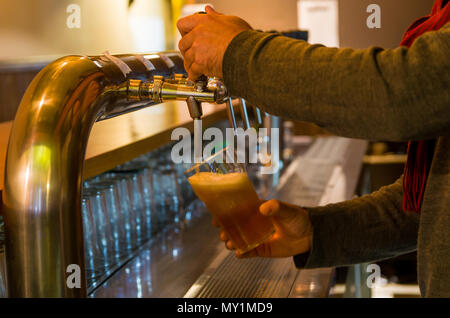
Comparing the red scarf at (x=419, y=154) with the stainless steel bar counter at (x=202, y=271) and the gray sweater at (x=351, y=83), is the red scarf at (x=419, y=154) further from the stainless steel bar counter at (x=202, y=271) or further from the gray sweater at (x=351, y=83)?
the stainless steel bar counter at (x=202, y=271)

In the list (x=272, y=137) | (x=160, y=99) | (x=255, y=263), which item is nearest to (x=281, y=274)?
(x=255, y=263)

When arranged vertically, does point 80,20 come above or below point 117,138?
above

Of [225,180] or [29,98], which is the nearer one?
[29,98]

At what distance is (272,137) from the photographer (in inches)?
114

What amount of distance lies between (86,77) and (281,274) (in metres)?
1.05

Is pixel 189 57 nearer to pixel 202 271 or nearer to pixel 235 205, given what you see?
pixel 235 205

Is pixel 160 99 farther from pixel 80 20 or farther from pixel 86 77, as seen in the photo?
pixel 80 20

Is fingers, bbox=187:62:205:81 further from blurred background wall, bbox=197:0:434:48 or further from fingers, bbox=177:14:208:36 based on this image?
blurred background wall, bbox=197:0:434:48

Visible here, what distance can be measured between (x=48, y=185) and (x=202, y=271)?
1.07m

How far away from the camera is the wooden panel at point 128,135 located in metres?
1.26

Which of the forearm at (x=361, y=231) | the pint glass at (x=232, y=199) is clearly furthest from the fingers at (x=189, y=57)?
the forearm at (x=361, y=231)

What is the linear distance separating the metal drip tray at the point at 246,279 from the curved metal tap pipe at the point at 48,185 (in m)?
0.79

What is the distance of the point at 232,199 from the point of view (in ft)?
3.42

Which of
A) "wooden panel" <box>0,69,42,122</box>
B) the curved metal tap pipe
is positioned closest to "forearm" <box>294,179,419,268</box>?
the curved metal tap pipe
